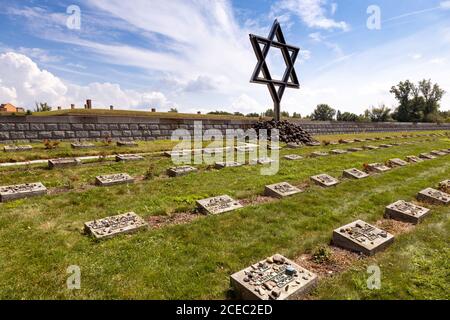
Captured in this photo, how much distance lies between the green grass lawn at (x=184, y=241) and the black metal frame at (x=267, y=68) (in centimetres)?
1050

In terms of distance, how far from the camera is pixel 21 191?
5.97 metres

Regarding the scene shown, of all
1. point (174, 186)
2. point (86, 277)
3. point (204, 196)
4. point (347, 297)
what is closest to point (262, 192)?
point (204, 196)

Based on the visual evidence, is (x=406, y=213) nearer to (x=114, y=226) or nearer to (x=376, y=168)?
(x=376, y=168)

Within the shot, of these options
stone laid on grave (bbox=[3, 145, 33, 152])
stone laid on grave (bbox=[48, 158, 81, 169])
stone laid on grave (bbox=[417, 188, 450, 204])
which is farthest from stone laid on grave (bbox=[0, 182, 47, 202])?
stone laid on grave (bbox=[417, 188, 450, 204])

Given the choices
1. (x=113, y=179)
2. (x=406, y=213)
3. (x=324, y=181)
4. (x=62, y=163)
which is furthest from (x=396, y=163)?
(x=62, y=163)

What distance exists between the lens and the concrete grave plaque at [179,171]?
8.42 meters

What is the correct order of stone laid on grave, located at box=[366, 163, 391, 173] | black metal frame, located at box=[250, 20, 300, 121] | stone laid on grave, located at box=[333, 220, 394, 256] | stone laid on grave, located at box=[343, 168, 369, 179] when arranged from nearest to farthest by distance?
1. stone laid on grave, located at box=[333, 220, 394, 256]
2. stone laid on grave, located at box=[343, 168, 369, 179]
3. stone laid on grave, located at box=[366, 163, 391, 173]
4. black metal frame, located at box=[250, 20, 300, 121]

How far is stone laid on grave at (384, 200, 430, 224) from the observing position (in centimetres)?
580

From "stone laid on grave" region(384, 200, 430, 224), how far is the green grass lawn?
0.16 metres

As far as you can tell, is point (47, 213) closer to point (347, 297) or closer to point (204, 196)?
point (204, 196)

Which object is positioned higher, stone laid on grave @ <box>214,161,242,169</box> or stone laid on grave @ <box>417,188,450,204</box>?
stone laid on grave @ <box>214,161,242,169</box>

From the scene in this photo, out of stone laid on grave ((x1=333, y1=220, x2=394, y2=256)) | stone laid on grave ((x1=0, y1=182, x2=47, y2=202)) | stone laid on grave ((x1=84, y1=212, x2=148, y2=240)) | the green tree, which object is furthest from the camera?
the green tree

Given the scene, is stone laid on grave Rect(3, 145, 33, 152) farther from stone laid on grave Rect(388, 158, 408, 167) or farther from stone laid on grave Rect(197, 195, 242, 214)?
stone laid on grave Rect(388, 158, 408, 167)

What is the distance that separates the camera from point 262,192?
7398 millimetres
